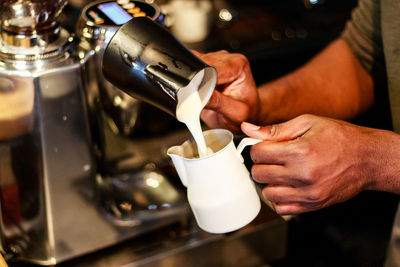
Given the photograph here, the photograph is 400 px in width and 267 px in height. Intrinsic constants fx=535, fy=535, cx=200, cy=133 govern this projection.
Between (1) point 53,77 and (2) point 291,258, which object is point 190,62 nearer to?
(1) point 53,77

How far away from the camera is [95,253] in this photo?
3.06 ft

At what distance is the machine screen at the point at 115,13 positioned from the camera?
855 mm

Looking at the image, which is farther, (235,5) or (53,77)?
(235,5)

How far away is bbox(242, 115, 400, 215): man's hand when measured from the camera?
0.77 meters

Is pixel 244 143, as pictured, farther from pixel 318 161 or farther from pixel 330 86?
pixel 330 86

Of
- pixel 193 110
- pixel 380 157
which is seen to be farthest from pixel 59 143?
pixel 380 157

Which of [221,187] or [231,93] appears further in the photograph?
[231,93]

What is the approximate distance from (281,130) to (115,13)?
0.33 metres

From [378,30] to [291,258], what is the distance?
800 mm

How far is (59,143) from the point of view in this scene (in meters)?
0.83

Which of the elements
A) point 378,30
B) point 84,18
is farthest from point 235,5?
point 84,18

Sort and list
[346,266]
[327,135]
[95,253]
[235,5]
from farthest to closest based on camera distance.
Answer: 1. [235,5]
2. [346,266]
3. [95,253]
4. [327,135]

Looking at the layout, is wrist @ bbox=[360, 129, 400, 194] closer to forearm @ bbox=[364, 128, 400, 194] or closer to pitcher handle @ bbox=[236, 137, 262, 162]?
forearm @ bbox=[364, 128, 400, 194]

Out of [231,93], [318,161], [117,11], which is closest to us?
[318,161]
